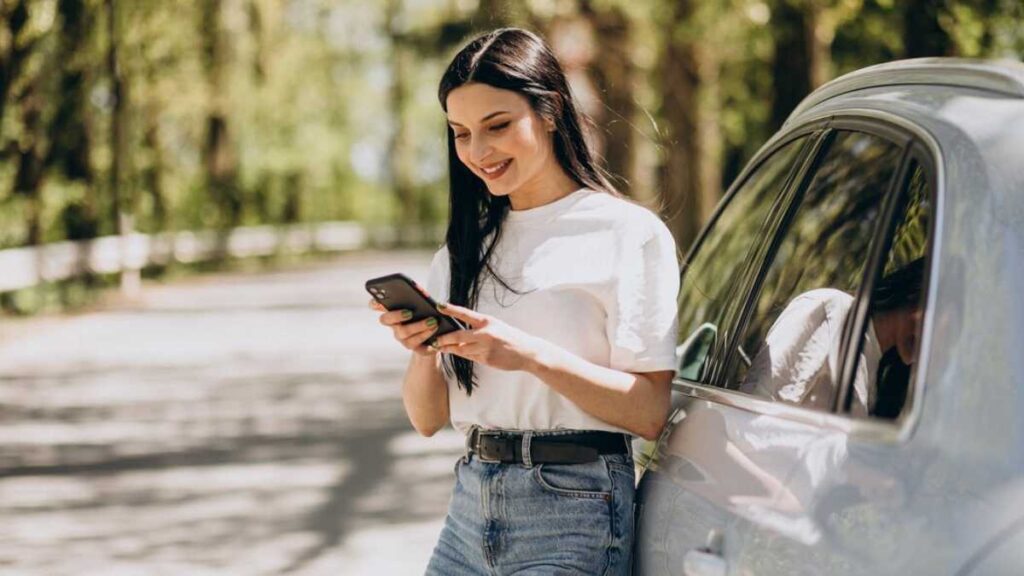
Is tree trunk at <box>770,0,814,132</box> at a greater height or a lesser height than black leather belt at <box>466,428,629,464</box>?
greater

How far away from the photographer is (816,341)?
109 inches

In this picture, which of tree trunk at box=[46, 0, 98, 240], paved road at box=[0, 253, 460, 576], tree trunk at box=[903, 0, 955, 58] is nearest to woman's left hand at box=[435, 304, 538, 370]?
paved road at box=[0, 253, 460, 576]

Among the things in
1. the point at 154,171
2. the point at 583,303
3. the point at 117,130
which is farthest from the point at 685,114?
the point at 583,303

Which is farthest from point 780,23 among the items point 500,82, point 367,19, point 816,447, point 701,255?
point 367,19

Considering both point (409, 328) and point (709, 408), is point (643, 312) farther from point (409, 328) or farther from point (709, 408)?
point (409, 328)

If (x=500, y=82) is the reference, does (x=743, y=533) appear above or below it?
below

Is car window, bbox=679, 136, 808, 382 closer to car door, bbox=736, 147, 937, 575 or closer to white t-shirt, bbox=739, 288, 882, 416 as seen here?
white t-shirt, bbox=739, 288, 882, 416

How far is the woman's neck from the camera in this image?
3.28 m

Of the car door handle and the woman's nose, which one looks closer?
the car door handle

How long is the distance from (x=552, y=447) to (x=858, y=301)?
0.74 metres

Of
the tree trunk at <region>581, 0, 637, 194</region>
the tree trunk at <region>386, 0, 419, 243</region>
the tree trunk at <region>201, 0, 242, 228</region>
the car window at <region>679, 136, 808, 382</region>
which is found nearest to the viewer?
the car window at <region>679, 136, 808, 382</region>

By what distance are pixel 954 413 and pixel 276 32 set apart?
1593 inches

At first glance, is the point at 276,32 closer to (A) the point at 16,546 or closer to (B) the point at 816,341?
(A) the point at 16,546

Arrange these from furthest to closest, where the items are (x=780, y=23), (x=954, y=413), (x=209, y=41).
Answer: (x=209, y=41), (x=780, y=23), (x=954, y=413)
